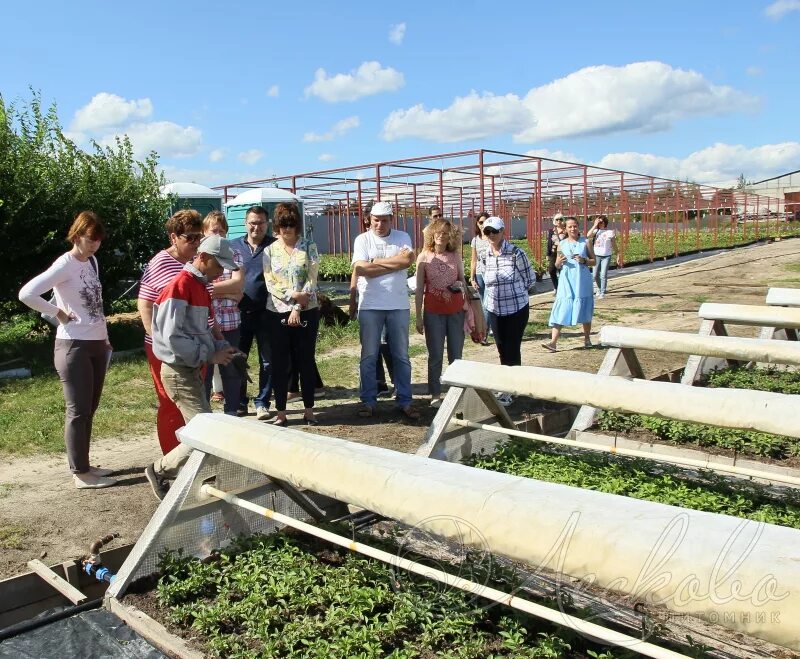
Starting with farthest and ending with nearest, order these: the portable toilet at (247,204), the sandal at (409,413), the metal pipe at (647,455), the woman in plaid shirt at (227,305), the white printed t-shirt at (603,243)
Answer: the portable toilet at (247,204) < the white printed t-shirt at (603,243) < the sandal at (409,413) < the woman in plaid shirt at (227,305) < the metal pipe at (647,455)

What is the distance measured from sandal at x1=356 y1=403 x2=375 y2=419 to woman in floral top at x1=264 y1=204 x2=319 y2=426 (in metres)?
0.52

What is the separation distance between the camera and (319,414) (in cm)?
647

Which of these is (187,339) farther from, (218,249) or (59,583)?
(59,583)

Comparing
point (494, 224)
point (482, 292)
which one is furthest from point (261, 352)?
point (482, 292)

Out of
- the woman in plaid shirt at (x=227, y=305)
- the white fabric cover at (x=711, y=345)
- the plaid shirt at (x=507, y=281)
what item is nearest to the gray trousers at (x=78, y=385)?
the woman in plaid shirt at (x=227, y=305)

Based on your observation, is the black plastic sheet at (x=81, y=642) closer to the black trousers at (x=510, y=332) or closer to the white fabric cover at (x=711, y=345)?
the white fabric cover at (x=711, y=345)

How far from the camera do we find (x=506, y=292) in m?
6.49

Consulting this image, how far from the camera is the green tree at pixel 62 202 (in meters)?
9.74

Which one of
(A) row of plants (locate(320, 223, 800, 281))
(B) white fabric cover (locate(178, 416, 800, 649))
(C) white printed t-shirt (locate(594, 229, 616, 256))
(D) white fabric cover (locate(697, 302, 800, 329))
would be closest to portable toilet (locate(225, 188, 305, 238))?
(A) row of plants (locate(320, 223, 800, 281))

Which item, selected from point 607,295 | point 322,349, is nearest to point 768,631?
point 322,349

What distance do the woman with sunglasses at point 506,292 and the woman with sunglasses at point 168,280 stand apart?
2.82 meters

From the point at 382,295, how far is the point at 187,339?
2.25 meters

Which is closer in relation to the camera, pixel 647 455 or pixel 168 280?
pixel 647 455

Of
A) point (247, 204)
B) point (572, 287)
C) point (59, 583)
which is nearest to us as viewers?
point (59, 583)
